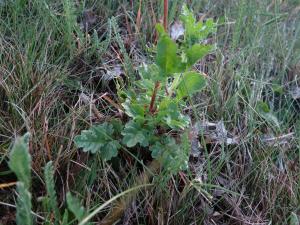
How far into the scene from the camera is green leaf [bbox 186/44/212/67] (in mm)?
1244

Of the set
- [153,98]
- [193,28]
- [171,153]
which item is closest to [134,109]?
[153,98]

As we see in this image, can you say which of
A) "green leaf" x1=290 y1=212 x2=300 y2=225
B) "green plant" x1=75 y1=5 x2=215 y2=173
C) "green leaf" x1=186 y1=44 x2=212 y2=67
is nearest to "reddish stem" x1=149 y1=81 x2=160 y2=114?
"green plant" x1=75 y1=5 x2=215 y2=173

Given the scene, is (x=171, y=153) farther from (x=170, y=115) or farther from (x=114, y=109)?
(x=114, y=109)

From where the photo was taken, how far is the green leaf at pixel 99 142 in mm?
1306

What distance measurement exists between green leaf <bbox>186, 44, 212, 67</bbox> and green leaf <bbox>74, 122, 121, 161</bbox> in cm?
32

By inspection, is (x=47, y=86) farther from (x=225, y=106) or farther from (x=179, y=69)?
(x=225, y=106)

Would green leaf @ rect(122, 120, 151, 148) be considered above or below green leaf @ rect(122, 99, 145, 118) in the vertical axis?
below

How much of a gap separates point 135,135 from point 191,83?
22 centimetres

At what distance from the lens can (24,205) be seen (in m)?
0.91

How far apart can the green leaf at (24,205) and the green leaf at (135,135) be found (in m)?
0.43

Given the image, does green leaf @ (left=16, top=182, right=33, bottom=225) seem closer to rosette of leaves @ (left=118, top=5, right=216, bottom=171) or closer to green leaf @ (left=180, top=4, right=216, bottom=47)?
rosette of leaves @ (left=118, top=5, right=216, bottom=171)

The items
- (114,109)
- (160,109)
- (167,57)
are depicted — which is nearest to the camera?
(167,57)

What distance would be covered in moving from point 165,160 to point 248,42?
2.82 ft

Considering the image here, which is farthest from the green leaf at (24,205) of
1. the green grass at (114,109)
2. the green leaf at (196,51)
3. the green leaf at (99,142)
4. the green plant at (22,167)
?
the green leaf at (196,51)
